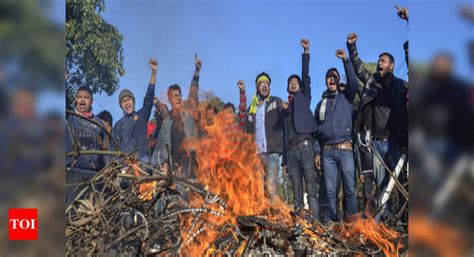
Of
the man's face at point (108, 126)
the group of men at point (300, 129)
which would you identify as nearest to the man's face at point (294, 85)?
the group of men at point (300, 129)

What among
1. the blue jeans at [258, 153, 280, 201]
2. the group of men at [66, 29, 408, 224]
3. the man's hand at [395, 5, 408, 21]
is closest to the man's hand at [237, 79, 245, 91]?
the group of men at [66, 29, 408, 224]

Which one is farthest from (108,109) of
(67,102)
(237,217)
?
(237,217)

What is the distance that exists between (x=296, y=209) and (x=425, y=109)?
1414 mm

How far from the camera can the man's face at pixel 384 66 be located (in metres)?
3.83

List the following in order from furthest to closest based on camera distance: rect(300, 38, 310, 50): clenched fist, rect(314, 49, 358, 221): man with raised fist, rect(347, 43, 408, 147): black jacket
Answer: rect(314, 49, 358, 221): man with raised fist < rect(347, 43, 408, 147): black jacket < rect(300, 38, 310, 50): clenched fist

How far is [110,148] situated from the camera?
4039mm

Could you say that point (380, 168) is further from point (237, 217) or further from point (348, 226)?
point (237, 217)

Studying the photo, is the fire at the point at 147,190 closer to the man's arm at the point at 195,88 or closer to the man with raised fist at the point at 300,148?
the man's arm at the point at 195,88

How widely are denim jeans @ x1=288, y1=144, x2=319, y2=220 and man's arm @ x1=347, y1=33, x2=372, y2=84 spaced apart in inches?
24.1

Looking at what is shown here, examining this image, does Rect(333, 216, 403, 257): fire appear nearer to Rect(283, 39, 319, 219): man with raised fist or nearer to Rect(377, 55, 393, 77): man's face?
Rect(283, 39, 319, 219): man with raised fist

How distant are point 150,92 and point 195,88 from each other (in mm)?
298

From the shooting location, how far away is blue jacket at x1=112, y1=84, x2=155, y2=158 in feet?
13.1

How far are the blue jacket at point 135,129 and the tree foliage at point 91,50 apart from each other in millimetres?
226

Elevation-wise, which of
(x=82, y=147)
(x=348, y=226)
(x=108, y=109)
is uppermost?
(x=108, y=109)
